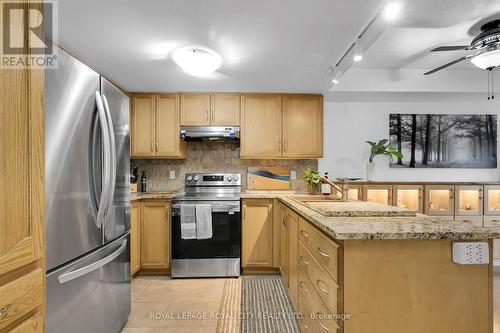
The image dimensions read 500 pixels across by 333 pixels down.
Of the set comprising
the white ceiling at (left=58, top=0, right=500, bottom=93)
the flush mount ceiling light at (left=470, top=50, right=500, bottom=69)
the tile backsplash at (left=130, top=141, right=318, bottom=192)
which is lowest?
the tile backsplash at (left=130, top=141, right=318, bottom=192)

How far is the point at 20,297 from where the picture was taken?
2.66ft

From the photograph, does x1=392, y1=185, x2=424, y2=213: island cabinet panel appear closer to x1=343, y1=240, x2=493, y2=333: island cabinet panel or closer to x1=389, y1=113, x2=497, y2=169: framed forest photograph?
x1=389, y1=113, x2=497, y2=169: framed forest photograph

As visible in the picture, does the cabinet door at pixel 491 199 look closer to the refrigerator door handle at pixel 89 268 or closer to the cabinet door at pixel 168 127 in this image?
the cabinet door at pixel 168 127

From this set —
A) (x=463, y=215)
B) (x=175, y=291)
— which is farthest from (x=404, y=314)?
(x=463, y=215)

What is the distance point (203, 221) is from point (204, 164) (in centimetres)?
99

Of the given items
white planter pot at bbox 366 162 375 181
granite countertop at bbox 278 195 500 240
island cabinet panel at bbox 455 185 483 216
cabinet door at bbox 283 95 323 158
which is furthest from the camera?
white planter pot at bbox 366 162 375 181

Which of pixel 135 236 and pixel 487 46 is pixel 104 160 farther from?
pixel 487 46

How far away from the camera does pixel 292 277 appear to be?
2.26 m

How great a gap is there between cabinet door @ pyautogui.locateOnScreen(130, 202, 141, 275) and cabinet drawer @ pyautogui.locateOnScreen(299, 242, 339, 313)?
1978mm

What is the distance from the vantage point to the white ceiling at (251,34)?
1688 millimetres

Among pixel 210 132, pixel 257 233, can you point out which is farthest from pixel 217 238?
pixel 210 132

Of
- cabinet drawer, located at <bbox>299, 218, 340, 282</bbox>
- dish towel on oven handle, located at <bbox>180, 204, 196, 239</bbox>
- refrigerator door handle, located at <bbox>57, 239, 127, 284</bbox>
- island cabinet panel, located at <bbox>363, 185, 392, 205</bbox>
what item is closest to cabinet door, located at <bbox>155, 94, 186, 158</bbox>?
dish towel on oven handle, located at <bbox>180, 204, 196, 239</bbox>

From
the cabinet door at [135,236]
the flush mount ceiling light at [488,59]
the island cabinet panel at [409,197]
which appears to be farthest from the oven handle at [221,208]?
the flush mount ceiling light at [488,59]

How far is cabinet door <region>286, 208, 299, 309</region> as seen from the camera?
2.07 m
